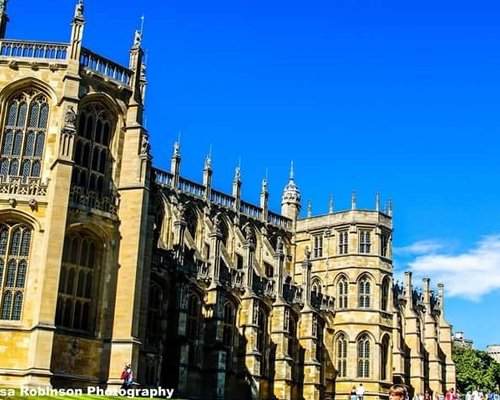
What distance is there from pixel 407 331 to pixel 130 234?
4193 cm

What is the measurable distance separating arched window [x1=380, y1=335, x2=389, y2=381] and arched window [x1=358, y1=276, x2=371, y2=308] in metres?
3.28

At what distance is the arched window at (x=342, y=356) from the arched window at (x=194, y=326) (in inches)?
705

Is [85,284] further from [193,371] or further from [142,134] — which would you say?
[193,371]

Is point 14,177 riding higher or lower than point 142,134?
lower

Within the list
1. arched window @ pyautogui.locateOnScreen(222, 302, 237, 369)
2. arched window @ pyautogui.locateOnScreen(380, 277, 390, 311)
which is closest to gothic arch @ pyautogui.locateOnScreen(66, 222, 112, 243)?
→ arched window @ pyautogui.locateOnScreen(222, 302, 237, 369)

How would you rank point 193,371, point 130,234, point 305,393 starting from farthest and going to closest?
point 305,393 → point 193,371 → point 130,234

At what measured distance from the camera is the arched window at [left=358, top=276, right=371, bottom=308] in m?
63.9

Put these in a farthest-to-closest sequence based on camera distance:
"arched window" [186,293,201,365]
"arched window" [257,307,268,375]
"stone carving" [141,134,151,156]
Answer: "arched window" [257,307,268,375] → "arched window" [186,293,201,365] → "stone carving" [141,134,151,156]

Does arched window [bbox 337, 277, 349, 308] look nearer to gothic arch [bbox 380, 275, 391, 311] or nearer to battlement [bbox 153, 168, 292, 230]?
gothic arch [bbox 380, 275, 391, 311]

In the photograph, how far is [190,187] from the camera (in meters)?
58.9

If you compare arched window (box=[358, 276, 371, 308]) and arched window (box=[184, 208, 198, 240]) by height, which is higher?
arched window (box=[184, 208, 198, 240])

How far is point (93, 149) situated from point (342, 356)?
34488 mm

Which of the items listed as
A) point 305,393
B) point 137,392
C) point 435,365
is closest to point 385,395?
point 305,393

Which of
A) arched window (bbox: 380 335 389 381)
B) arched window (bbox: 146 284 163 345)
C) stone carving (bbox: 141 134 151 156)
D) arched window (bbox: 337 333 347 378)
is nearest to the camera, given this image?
stone carving (bbox: 141 134 151 156)
